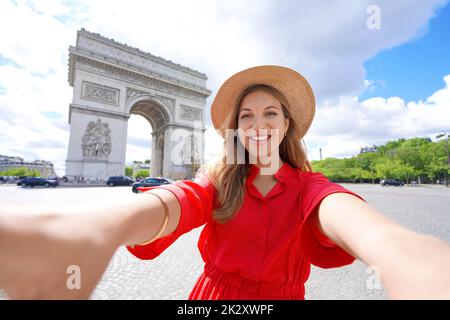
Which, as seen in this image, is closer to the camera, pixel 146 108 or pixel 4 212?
pixel 4 212

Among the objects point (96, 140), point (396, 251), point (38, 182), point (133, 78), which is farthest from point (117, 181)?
point (396, 251)

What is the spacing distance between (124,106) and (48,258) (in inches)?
926

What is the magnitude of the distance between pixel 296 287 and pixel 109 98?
76.4 feet

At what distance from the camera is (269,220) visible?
1.01m

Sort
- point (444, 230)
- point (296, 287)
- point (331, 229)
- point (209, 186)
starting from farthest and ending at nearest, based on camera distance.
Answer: point (444, 230) → point (209, 186) → point (296, 287) → point (331, 229)

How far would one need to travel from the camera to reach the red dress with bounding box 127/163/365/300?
90 cm

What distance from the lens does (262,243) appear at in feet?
3.20

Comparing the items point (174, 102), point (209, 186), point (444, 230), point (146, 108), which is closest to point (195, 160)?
point (174, 102)

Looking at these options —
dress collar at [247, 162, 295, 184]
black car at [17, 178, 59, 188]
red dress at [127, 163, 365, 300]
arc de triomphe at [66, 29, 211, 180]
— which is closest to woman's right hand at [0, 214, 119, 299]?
red dress at [127, 163, 365, 300]

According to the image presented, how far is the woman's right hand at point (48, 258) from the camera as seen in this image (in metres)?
0.37

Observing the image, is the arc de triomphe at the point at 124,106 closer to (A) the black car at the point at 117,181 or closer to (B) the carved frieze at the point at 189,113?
(B) the carved frieze at the point at 189,113

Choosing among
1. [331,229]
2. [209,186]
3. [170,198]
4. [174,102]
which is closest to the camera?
[331,229]

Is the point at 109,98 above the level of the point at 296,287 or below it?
above
